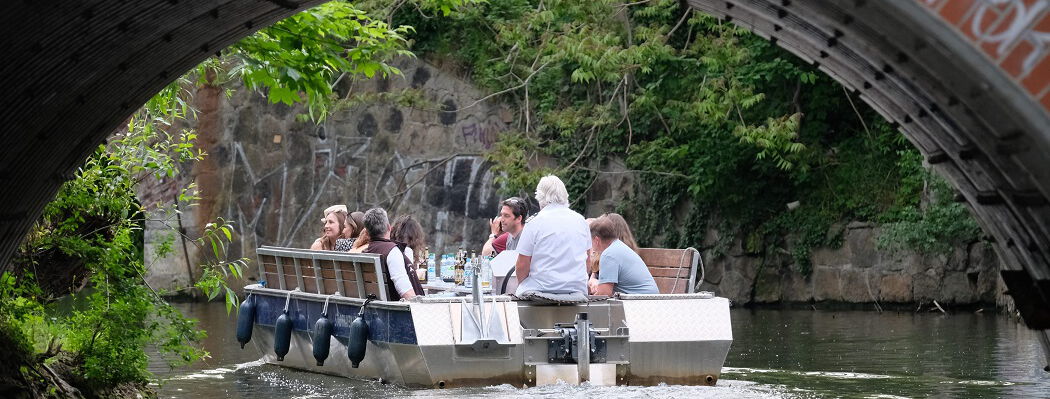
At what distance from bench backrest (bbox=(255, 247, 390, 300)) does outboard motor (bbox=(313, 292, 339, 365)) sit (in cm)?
28

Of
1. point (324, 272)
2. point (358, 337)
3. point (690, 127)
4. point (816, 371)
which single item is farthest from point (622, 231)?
point (690, 127)

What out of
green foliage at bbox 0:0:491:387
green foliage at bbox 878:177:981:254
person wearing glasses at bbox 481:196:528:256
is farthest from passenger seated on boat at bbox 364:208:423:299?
green foliage at bbox 878:177:981:254

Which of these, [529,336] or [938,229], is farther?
[938,229]

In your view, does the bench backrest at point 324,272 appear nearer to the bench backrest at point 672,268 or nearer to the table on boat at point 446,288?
the table on boat at point 446,288

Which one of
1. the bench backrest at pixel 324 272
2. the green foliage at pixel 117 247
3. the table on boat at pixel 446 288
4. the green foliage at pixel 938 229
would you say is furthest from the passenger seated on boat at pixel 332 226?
the green foliage at pixel 938 229

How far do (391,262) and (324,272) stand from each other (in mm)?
1110

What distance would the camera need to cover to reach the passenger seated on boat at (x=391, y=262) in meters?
12.2

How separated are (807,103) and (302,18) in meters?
17.6

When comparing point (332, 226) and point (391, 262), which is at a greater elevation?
point (332, 226)

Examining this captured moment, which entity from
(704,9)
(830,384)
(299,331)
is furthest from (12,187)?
(830,384)

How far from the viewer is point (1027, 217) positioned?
550 cm

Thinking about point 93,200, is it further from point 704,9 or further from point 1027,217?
point 1027,217

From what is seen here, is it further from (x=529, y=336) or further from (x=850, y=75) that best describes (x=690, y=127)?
(x=850, y=75)

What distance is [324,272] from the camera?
1315 cm
